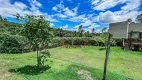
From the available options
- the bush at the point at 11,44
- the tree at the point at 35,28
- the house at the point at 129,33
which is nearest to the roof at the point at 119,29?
the house at the point at 129,33

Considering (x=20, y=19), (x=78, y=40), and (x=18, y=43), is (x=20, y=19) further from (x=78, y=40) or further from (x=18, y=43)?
(x=78, y=40)

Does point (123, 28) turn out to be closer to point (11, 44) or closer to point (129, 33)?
point (129, 33)

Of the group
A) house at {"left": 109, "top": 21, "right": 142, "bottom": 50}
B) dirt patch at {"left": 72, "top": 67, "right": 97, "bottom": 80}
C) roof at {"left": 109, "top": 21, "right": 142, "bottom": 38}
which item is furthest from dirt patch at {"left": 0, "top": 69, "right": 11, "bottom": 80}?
roof at {"left": 109, "top": 21, "right": 142, "bottom": 38}

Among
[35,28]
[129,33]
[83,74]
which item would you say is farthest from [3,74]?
[129,33]

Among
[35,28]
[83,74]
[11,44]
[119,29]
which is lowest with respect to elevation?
[83,74]

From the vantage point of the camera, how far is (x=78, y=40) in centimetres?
2652

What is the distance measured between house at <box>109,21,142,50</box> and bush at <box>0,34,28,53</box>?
15.8 m

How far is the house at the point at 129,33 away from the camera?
2088 centimetres

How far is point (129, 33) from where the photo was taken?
21984 mm

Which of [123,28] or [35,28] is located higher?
[123,28]

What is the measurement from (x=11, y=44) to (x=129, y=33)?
18096 mm

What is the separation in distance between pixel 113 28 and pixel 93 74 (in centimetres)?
2803

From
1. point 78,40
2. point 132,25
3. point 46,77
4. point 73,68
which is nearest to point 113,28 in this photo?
point 132,25

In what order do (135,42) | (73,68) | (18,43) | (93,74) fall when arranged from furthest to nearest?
(135,42), (18,43), (73,68), (93,74)
